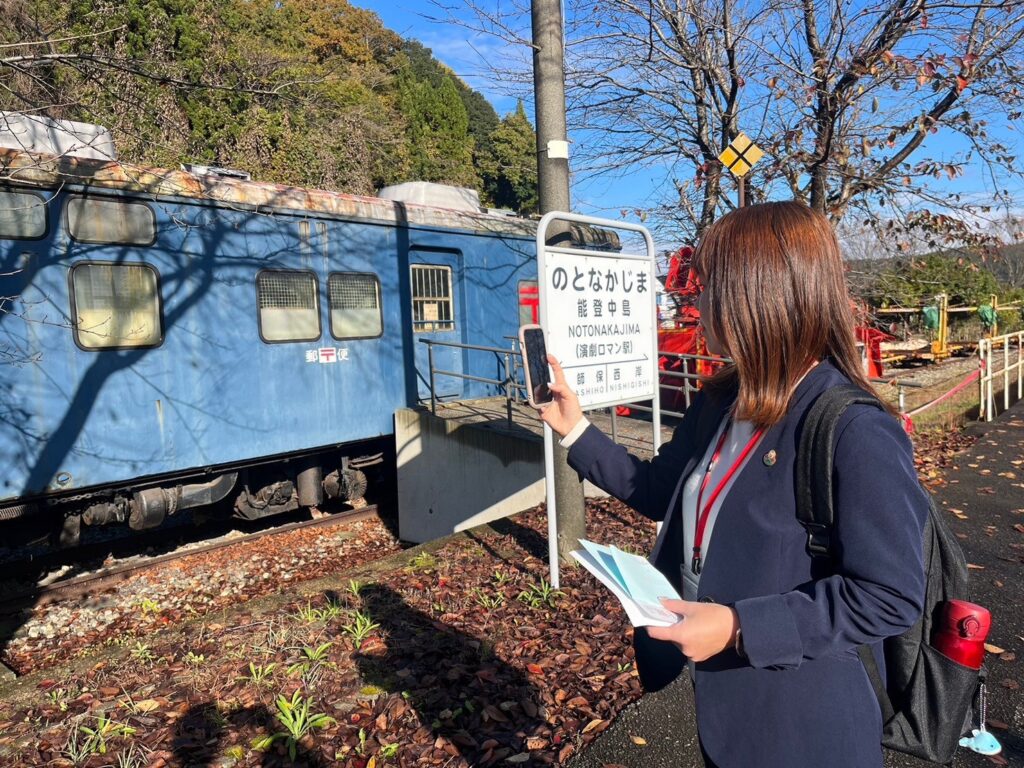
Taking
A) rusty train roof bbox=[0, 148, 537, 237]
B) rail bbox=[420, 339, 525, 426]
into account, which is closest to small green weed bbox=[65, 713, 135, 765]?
rusty train roof bbox=[0, 148, 537, 237]

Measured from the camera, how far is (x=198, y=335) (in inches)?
263

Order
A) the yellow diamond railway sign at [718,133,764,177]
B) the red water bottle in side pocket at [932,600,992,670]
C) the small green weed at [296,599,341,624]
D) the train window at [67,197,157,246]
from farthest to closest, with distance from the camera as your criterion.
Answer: the yellow diamond railway sign at [718,133,764,177]
the train window at [67,197,157,246]
the small green weed at [296,599,341,624]
the red water bottle in side pocket at [932,600,992,670]

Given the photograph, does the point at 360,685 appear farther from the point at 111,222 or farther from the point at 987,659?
the point at 111,222

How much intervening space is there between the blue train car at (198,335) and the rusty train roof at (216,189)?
0.02 m

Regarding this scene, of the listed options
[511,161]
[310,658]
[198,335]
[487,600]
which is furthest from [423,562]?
[511,161]

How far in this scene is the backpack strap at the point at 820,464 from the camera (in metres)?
1.27

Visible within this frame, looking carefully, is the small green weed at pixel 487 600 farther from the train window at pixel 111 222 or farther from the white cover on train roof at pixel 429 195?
the white cover on train roof at pixel 429 195

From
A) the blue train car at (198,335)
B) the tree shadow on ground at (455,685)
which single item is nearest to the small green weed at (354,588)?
the tree shadow on ground at (455,685)

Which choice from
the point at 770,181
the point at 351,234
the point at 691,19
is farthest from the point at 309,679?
the point at 691,19

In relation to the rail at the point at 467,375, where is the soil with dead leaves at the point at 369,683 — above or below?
below

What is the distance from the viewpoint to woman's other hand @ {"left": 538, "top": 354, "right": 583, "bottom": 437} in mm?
2107

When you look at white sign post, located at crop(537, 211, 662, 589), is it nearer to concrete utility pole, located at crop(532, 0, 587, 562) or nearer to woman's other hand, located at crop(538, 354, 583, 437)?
concrete utility pole, located at crop(532, 0, 587, 562)

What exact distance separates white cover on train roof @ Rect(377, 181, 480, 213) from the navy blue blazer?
7.93 metres

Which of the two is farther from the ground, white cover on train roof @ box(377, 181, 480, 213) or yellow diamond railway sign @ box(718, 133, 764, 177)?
white cover on train roof @ box(377, 181, 480, 213)
